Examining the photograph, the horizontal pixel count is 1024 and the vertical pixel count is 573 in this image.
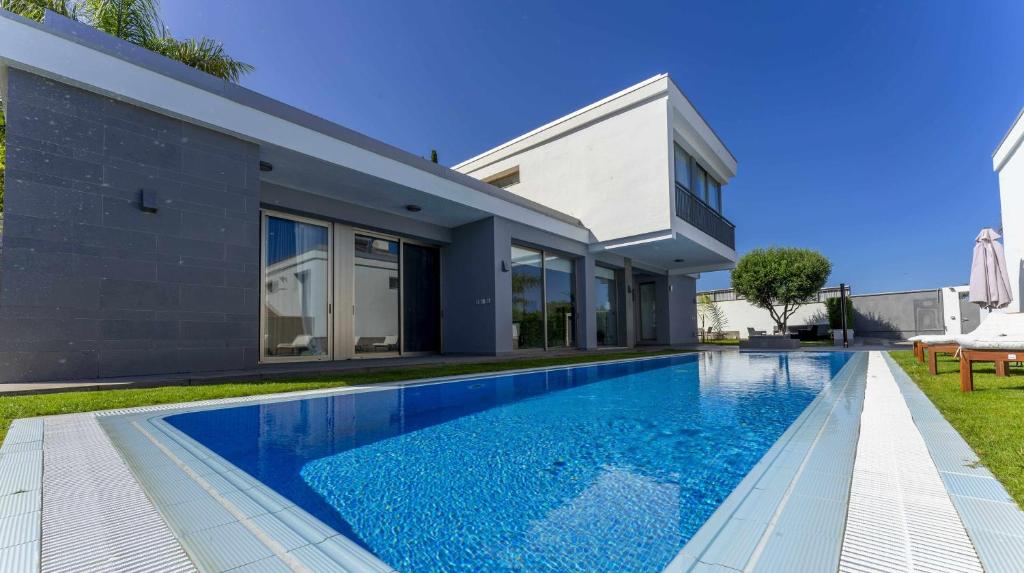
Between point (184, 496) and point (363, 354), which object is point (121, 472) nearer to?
point (184, 496)

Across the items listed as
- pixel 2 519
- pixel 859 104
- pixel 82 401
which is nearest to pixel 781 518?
pixel 2 519

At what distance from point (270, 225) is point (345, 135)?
7.40 feet

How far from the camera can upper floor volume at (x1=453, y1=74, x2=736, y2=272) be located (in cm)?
1089

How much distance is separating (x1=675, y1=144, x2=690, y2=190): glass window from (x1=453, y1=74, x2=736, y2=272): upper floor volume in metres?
0.03

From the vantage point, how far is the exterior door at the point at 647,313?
16391mm

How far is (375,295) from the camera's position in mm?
9227

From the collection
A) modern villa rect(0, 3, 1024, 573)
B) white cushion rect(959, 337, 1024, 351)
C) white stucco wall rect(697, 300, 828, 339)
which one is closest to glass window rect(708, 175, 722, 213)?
modern villa rect(0, 3, 1024, 573)

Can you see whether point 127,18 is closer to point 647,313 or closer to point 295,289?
point 295,289

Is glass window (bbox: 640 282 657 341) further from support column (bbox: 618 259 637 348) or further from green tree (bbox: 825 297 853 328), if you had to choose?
green tree (bbox: 825 297 853 328)

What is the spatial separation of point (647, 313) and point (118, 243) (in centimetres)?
1531

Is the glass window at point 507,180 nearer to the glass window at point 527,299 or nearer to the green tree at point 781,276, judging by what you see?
the glass window at point 527,299

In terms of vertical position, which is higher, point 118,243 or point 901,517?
point 118,243

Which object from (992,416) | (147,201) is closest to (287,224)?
(147,201)

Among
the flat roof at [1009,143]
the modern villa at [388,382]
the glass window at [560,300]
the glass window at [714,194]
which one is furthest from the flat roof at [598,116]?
the flat roof at [1009,143]
